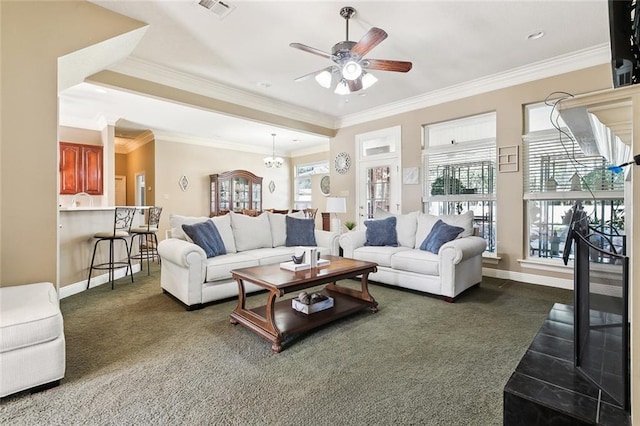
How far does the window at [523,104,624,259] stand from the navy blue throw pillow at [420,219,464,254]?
131 cm

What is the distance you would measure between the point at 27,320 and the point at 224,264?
64.4 inches

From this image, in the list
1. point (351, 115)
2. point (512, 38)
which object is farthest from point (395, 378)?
point (351, 115)

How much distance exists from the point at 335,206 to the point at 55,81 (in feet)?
12.6

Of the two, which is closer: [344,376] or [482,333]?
[344,376]

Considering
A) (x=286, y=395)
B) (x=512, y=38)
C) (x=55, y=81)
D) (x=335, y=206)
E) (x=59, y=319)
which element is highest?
(x=512, y=38)

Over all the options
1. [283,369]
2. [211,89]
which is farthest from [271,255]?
[211,89]

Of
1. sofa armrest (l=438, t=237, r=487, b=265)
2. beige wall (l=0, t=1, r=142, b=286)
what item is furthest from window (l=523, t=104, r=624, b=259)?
beige wall (l=0, t=1, r=142, b=286)

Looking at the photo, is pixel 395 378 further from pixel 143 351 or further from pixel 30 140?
pixel 30 140

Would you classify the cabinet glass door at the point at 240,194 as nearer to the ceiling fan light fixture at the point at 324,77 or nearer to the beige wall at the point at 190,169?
the beige wall at the point at 190,169

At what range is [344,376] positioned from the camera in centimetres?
187

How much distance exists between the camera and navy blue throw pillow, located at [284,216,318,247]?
14.2 ft

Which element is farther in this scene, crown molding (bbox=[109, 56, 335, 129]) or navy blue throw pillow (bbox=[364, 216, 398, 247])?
navy blue throw pillow (bbox=[364, 216, 398, 247])

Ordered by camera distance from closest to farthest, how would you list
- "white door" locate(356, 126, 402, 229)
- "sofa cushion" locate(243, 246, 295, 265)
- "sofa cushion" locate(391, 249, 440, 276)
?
"sofa cushion" locate(391, 249, 440, 276) < "sofa cushion" locate(243, 246, 295, 265) < "white door" locate(356, 126, 402, 229)

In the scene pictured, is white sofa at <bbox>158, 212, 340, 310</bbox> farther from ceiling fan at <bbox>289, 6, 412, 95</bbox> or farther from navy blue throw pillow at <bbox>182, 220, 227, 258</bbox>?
ceiling fan at <bbox>289, 6, 412, 95</bbox>
